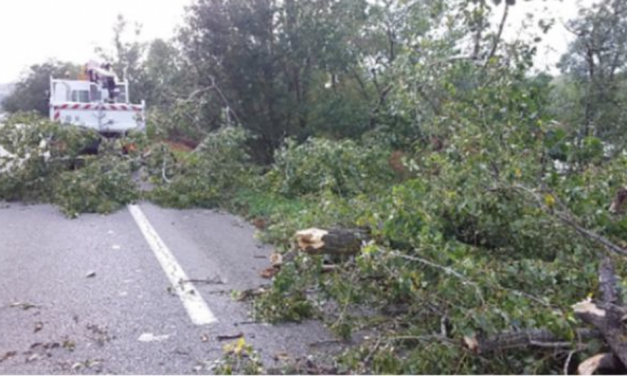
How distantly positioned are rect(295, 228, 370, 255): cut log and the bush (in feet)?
10.8

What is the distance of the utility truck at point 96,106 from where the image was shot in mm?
11906

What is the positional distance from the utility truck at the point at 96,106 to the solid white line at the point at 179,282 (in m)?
5.27

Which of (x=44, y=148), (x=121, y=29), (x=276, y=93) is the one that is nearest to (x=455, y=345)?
(x=44, y=148)

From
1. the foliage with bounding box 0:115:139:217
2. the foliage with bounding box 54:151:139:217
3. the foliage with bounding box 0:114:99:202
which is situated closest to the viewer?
the foliage with bounding box 54:151:139:217

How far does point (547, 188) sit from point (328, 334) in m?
1.72

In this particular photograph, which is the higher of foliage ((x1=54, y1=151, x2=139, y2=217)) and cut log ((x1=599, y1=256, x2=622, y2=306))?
cut log ((x1=599, y1=256, x2=622, y2=306))

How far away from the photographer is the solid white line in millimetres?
4066

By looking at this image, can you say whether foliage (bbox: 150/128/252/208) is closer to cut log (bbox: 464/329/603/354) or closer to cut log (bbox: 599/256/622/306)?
cut log (bbox: 464/329/603/354)

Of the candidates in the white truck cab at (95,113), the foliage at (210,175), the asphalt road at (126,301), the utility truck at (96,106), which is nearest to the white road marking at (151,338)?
the asphalt road at (126,301)

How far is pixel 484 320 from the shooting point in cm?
283

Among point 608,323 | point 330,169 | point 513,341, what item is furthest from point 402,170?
point 608,323

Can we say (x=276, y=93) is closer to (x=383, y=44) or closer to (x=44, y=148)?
(x=383, y=44)

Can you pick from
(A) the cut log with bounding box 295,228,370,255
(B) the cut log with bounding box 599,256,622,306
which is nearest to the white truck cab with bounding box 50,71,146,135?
(A) the cut log with bounding box 295,228,370,255

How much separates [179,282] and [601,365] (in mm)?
3303
